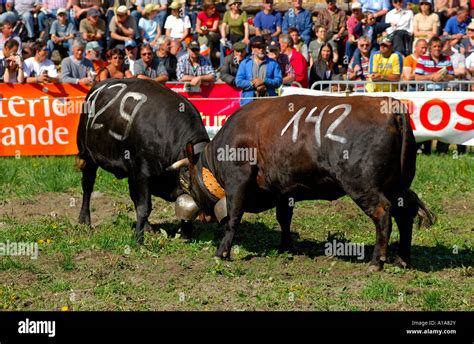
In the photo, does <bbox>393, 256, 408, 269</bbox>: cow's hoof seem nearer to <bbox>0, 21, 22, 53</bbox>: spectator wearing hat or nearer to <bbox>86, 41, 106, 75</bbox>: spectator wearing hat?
<bbox>86, 41, 106, 75</bbox>: spectator wearing hat

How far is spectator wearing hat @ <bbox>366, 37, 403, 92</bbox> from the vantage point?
1739 centimetres

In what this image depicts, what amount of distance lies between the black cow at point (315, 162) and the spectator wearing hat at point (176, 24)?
10009 mm

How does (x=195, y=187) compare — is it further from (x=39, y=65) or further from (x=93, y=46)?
(x=93, y=46)

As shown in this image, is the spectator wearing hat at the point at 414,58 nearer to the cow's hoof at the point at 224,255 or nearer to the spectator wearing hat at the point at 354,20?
the spectator wearing hat at the point at 354,20

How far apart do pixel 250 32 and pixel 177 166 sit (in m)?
10.4

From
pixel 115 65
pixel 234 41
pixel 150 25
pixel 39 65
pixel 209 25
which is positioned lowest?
pixel 39 65

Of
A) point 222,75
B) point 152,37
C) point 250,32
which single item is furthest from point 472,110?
point 152,37

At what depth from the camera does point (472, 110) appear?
16.4 m

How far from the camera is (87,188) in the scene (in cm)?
1288

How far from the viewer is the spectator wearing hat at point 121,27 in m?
20.3

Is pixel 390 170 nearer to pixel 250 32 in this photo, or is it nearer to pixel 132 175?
pixel 132 175

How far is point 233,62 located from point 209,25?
136 inches

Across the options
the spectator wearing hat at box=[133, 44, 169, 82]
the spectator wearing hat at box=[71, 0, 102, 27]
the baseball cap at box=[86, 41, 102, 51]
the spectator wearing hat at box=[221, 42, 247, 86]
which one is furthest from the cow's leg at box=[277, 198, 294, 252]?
the spectator wearing hat at box=[71, 0, 102, 27]

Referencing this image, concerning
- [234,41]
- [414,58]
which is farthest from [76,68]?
[414,58]
